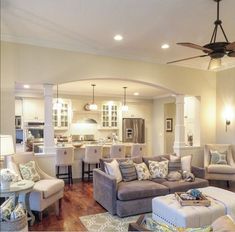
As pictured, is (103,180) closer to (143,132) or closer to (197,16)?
(197,16)

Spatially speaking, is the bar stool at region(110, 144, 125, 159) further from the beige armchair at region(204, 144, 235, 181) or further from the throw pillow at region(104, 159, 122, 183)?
the beige armchair at region(204, 144, 235, 181)

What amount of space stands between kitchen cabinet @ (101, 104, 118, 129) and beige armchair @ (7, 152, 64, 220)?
5183 mm

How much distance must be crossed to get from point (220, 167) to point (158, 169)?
5.68ft

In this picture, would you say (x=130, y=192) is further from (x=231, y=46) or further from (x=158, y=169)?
(x=231, y=46)

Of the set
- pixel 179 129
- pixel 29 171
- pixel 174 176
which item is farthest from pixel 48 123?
pixel 179 129

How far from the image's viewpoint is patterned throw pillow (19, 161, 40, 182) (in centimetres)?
388

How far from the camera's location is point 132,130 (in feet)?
32.1

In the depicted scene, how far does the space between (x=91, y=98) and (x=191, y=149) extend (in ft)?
14.9

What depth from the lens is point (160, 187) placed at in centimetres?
422

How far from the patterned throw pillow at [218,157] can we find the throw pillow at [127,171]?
230 cm

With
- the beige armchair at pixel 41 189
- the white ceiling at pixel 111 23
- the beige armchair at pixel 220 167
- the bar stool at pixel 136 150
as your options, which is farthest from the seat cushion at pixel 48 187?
the beige armchair at pixel 220 167

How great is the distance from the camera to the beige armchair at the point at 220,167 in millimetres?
5426

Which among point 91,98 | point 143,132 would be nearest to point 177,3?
point 91,98

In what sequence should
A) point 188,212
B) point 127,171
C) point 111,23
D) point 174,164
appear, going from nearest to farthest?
point 188,212, point 111,23, point 127,171, point 174,164
